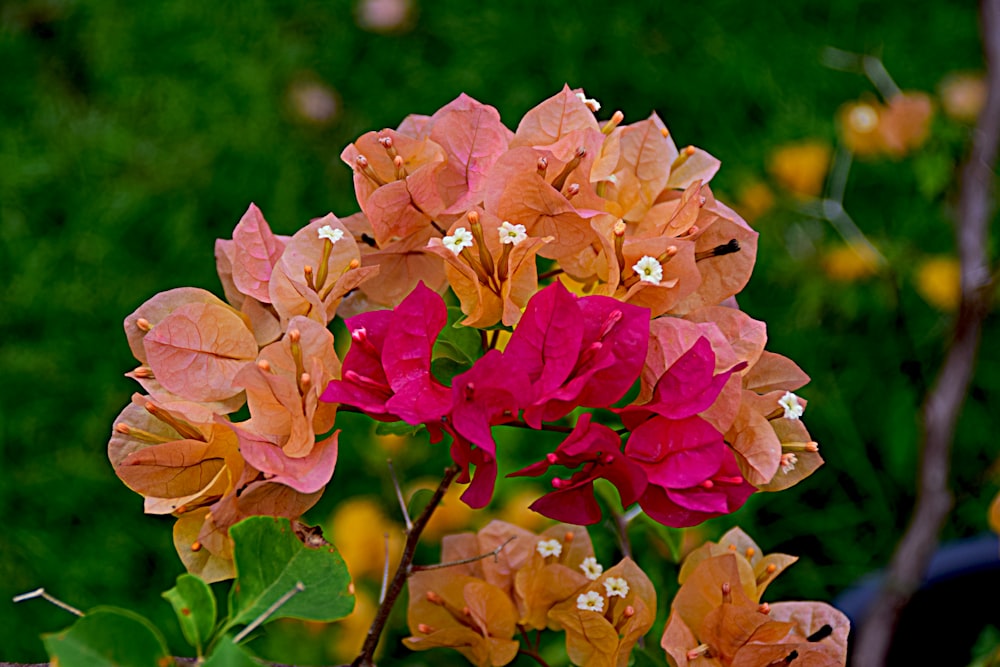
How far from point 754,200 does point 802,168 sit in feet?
0.25

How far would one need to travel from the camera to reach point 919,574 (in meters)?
0.73

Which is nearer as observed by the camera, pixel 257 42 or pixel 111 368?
pixel 111 368

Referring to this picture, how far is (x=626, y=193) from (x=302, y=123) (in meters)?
1.13

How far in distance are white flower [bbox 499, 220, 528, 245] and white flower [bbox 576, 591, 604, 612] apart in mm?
182

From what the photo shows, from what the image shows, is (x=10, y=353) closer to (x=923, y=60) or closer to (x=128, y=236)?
(x=128, y=236)

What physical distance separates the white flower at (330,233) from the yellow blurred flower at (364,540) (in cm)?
56

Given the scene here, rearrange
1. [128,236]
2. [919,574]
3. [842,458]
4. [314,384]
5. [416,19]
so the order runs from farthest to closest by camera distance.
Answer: [416,19]
[128,236]
[842,458]
[919,574]
[314,384]

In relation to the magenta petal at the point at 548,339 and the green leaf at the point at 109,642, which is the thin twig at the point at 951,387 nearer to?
the magenta petal at the point at 548,339

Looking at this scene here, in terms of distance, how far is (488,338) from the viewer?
493 mm

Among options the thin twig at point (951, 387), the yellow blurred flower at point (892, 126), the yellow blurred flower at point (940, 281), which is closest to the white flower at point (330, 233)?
the thin twig at point (951, 387)

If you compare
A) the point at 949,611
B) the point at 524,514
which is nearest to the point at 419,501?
the point at 524,514

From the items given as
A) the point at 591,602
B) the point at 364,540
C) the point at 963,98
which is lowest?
the point at 364,540

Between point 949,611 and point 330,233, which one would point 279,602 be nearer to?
point 330,233

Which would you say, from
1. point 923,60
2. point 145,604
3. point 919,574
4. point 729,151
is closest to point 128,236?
point 145,604
